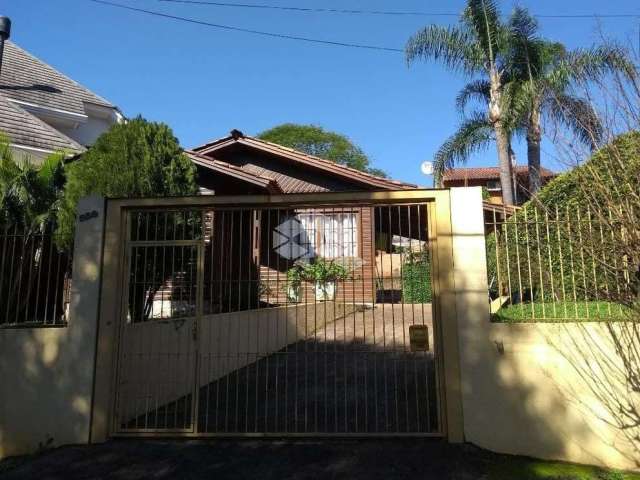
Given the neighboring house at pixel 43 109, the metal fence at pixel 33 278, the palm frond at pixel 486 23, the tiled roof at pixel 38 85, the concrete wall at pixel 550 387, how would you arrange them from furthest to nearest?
the palm frond at pixel 486 23
the tiled roof at pixel 38 85
the neighboring house at pixel 43 109
the metal fence at pixel 33 278
the concrete wall at pixel 550 387

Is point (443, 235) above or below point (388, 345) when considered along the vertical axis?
above

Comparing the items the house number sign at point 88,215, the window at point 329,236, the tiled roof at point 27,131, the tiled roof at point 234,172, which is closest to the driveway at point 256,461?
the window at point 329,236

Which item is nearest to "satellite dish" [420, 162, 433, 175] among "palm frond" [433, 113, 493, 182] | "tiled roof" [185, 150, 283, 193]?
"palm frond" [433, 113, 493, 182]

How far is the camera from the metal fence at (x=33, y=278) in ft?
19.0

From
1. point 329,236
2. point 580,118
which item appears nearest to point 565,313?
point 580,118

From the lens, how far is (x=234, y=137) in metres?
15.2

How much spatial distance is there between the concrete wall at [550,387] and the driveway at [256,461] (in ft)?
1.58

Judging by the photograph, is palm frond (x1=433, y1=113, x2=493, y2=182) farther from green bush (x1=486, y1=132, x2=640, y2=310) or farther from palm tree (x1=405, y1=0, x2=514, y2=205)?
green bush (x1=486, y1=132, x2=640, y2=310)

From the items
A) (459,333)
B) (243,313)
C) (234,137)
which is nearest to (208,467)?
(459,333)

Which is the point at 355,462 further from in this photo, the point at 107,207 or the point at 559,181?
the point at 559,181

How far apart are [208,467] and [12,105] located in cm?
1192

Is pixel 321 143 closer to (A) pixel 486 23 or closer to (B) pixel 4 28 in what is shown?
(A) pixel 486 23

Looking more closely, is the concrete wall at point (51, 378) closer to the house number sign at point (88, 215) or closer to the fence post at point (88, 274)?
the fence post at point (88, 274)

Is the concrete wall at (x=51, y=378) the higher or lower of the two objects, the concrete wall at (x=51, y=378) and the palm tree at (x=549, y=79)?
the lower
